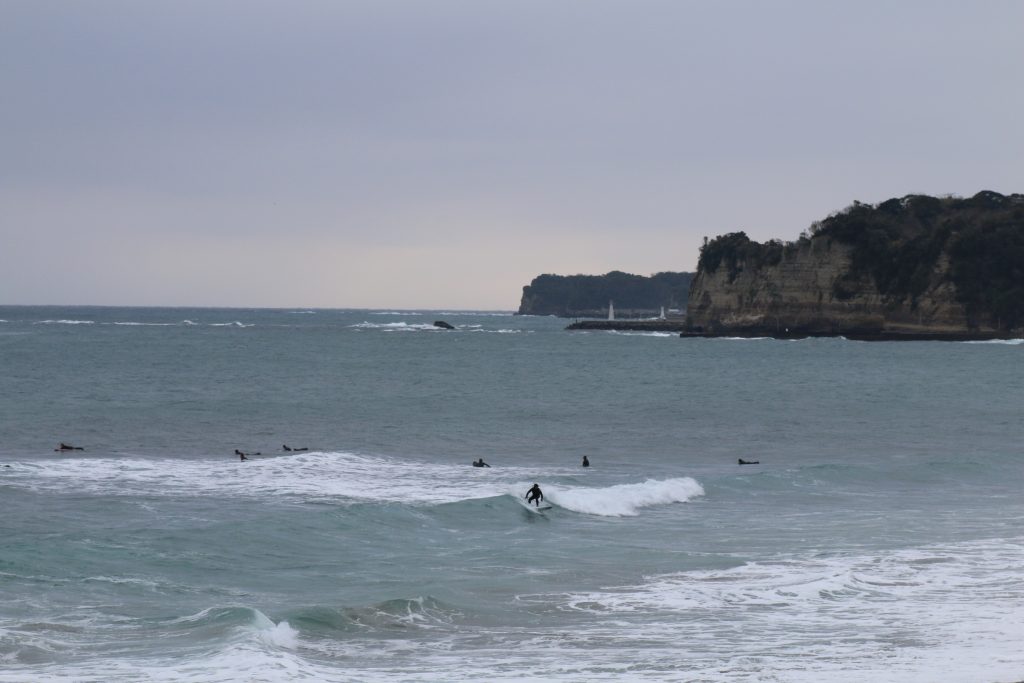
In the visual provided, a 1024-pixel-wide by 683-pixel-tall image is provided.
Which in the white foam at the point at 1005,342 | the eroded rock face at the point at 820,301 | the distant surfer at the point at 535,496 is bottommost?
the distant surfer at the point at 535,496

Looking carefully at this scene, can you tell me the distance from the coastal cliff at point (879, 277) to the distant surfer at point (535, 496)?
104834mm

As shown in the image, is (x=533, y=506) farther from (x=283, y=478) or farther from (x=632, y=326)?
(x=632, y=326)

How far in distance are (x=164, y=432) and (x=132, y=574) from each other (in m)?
22.4

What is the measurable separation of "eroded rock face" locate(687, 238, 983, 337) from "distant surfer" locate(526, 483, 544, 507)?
105701mm

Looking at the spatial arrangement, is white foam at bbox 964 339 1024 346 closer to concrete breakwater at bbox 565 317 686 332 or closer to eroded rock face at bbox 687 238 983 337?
eroded rock face at bbox 687 238 983 337

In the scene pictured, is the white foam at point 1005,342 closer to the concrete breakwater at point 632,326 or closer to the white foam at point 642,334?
the white foam at point 642,334

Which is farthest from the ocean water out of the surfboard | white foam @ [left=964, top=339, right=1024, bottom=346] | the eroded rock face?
the eroded rock face

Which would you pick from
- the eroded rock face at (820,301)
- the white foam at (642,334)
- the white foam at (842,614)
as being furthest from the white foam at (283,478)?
the white foam at (642,334)

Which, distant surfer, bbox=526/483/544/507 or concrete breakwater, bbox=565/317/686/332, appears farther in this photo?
concrete breakwater, bbox=565/317/686/332

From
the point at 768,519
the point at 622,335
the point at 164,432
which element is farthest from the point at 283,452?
the point at 622,335

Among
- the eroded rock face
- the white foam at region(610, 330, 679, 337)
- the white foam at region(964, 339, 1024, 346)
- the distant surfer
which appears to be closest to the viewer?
the distant surfer

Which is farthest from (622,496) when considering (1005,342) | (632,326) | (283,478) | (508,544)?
(632,326)

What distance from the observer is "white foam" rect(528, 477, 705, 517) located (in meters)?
26.4

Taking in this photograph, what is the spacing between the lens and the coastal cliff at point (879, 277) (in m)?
123
